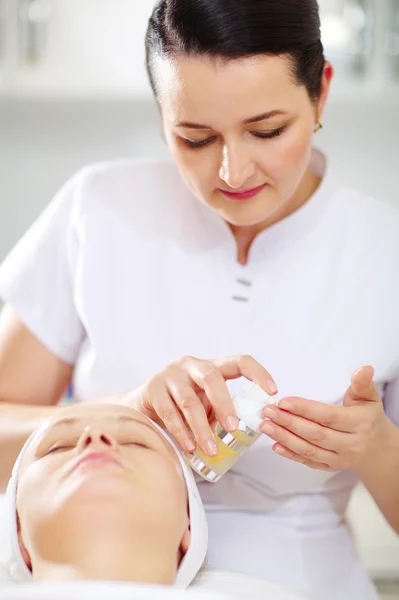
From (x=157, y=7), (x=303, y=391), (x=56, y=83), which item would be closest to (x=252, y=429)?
(x=303, y=391)

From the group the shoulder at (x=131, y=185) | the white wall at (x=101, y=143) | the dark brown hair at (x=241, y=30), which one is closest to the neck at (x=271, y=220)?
the shoulder at (x=131, y=185)

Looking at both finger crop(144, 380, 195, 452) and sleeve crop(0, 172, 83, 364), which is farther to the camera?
sleeve crop(0, 172, 83, 364)

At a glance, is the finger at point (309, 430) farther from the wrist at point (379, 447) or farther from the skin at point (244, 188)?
the wrist at point (379, 447)

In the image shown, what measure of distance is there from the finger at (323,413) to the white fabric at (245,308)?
0.78 feet

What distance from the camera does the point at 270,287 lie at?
146 cm

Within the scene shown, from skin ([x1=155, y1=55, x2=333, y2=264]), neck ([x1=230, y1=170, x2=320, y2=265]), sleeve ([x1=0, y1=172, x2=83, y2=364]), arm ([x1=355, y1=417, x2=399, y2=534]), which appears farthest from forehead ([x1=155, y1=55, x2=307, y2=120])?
arm ([x1=355, y1=417, x2=399, y2=534])

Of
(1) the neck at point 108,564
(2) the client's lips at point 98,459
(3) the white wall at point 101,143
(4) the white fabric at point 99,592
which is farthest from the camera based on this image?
(3) the white wall at point 101,143

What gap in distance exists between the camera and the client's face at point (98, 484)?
113 cm

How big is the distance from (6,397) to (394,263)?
2.39 ft

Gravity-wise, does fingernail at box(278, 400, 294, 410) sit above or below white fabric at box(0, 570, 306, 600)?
above

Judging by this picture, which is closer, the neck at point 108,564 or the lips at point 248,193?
the neck at point 108,564

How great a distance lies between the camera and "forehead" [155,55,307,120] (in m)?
1.17

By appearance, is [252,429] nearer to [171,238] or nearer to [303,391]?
[303,391]

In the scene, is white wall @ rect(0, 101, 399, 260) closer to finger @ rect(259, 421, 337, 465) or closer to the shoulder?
the shoulder
